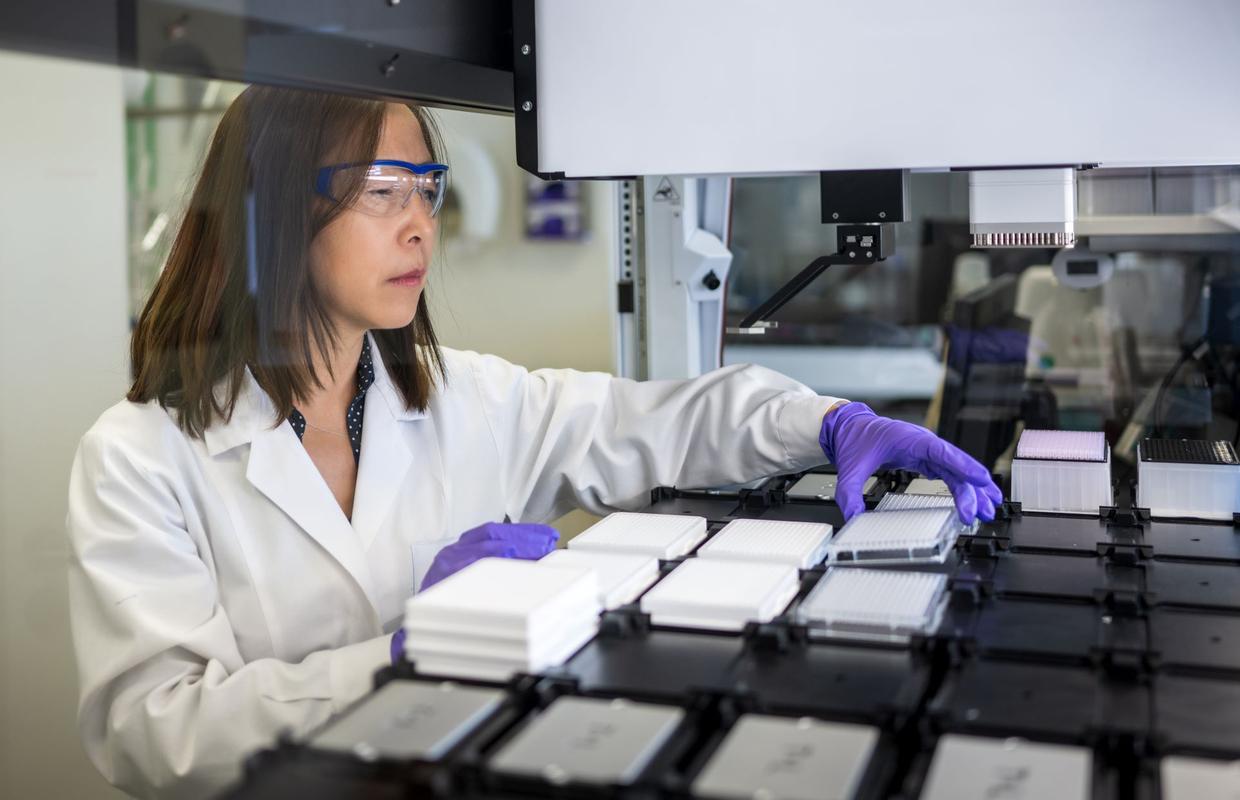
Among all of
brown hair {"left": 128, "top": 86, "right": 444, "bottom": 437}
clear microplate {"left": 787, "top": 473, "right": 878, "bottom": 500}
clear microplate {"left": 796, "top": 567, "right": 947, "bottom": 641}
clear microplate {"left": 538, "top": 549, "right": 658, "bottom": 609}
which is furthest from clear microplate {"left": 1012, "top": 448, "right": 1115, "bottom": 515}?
brown hair {"left": 128, "top": 86, "right": 444, "bottom": 437}

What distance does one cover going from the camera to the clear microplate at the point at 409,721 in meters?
0.90

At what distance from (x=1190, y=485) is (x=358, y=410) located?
3.98 ft

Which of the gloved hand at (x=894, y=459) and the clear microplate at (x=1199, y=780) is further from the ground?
the gloved hand at (x=894, y=459)

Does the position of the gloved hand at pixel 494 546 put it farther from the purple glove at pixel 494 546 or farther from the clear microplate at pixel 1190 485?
the clear microplate at pixel 1190 485

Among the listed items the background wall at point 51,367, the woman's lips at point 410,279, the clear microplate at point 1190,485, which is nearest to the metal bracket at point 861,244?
the clear microplate at point 1190,485

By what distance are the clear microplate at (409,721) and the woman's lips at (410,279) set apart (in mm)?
787

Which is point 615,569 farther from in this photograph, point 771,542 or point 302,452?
point 302,452

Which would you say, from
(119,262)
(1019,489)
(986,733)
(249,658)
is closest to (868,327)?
(1019,489)

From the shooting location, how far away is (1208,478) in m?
1.61

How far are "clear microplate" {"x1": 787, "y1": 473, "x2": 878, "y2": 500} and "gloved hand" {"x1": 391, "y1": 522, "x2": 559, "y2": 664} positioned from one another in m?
0.48

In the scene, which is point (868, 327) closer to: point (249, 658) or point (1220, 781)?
point (249, 658)

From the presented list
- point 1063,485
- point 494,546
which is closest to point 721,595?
point 494,546

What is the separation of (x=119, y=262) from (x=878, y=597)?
5.01 ft

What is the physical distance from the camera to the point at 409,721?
0.95 meters
